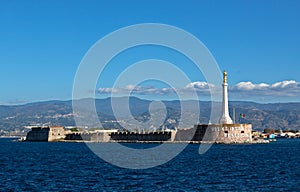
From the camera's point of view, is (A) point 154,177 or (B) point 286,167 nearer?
(A) point 154,177

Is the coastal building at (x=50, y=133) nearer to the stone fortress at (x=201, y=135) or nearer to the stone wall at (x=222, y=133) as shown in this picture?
the stone fortress at (x=201, y=135)

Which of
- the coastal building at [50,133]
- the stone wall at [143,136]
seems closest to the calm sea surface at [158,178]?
the stone wall at [143,136]

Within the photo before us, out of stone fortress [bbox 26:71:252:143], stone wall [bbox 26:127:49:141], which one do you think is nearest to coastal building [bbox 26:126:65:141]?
stone wall [bbox 26:127:49:141]

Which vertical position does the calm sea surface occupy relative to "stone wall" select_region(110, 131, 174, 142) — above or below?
below

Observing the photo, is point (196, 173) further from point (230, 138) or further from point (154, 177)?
point (230, 138)

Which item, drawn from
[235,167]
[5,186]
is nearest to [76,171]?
[5,186]

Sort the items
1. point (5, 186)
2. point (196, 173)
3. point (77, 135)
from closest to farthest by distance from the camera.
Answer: point (5, 186) < point (196, 173) < point (77, 135)

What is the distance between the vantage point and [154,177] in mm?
47688

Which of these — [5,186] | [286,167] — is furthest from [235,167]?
[5,186]

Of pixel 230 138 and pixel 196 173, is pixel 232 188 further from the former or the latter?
pixel 230 138

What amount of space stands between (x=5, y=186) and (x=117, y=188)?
908 cm

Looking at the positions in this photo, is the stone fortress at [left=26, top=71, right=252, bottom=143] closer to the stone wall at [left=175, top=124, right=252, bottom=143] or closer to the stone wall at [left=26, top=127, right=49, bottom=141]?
the stone wall at [left=175, top=124, right=252, bottom=143]

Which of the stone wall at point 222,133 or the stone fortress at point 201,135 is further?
the stone fortress at point 201,135

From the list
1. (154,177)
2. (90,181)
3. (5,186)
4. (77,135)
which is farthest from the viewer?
(77,135)
